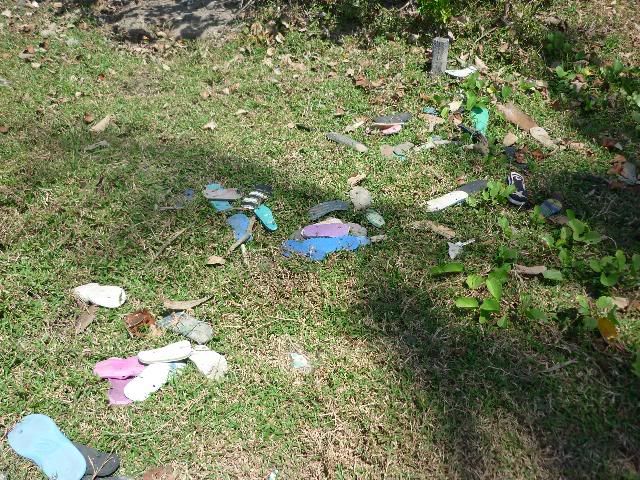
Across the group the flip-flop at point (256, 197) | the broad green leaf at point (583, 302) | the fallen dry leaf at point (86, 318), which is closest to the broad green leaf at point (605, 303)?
the broad green leaf at point (583, 302)

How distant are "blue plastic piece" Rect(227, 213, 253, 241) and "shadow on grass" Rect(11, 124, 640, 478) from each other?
15cm

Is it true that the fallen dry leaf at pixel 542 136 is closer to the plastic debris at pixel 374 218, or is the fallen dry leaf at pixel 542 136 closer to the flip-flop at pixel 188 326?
the plastic debris at pixel 374 218

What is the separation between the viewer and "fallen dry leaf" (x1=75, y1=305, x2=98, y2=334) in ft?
9.37

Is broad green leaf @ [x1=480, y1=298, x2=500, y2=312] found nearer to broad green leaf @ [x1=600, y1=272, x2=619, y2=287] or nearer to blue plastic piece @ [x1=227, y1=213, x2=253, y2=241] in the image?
broad green leaf @ [x1=600, y1=272, x2=619, y2=287]

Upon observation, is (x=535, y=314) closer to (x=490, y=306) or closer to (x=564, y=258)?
(x=490, y=306)

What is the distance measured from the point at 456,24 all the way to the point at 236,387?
410 cm

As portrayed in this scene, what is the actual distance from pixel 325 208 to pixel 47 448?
6.30 ft

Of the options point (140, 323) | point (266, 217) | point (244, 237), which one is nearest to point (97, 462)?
point (140, 323)

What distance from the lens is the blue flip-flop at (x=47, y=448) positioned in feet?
7.50

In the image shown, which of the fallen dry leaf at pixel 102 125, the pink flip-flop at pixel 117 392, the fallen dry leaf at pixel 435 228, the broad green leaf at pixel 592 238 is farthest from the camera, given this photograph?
the fallen dry leaf at pixel 102 125

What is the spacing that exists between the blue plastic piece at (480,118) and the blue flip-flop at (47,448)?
3243 mm

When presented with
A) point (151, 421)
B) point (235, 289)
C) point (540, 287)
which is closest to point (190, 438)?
point (151, 421)

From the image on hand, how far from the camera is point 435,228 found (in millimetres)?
3299

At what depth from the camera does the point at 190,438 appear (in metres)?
2.39
